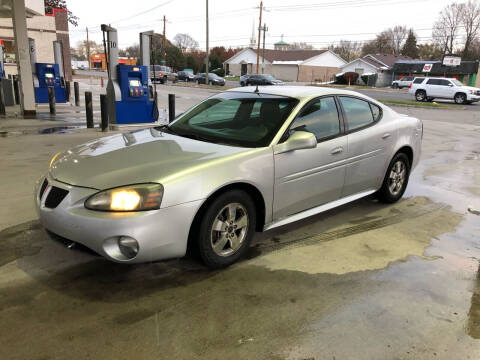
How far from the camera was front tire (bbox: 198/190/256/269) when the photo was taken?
3.20 metres

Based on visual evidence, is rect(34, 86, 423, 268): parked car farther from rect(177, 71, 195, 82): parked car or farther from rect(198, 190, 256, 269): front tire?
rect(177, 71, 195, 82): parked car

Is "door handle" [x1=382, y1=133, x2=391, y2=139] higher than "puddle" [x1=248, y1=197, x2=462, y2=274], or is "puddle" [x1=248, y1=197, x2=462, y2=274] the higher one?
"door handle" [x1=382, y1=133, x2=391, y2=139]

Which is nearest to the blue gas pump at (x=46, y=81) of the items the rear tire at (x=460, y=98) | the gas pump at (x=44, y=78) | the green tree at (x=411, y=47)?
the gas pump at (x=44, y=78)

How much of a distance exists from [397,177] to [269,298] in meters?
2.95

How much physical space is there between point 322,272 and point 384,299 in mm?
562

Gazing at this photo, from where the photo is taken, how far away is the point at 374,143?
4613 millimetres

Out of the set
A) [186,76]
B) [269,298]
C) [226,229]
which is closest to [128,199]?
[226,229]

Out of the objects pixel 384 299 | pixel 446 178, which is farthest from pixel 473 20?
pixel 384 299

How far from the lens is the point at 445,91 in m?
26.7

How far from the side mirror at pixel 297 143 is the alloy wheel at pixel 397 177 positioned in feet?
6.11

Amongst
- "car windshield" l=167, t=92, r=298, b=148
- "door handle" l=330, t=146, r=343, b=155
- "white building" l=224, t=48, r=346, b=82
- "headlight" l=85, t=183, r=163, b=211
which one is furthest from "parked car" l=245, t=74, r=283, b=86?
"headlight" l=85, t=183, r=163, b=211

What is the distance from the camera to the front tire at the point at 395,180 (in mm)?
5031

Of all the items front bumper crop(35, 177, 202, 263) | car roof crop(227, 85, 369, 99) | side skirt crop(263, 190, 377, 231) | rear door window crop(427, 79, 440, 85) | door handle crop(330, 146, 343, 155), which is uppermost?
rear door window crop(427, 79, 440, 85)

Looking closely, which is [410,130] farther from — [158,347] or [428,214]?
[158,347]
